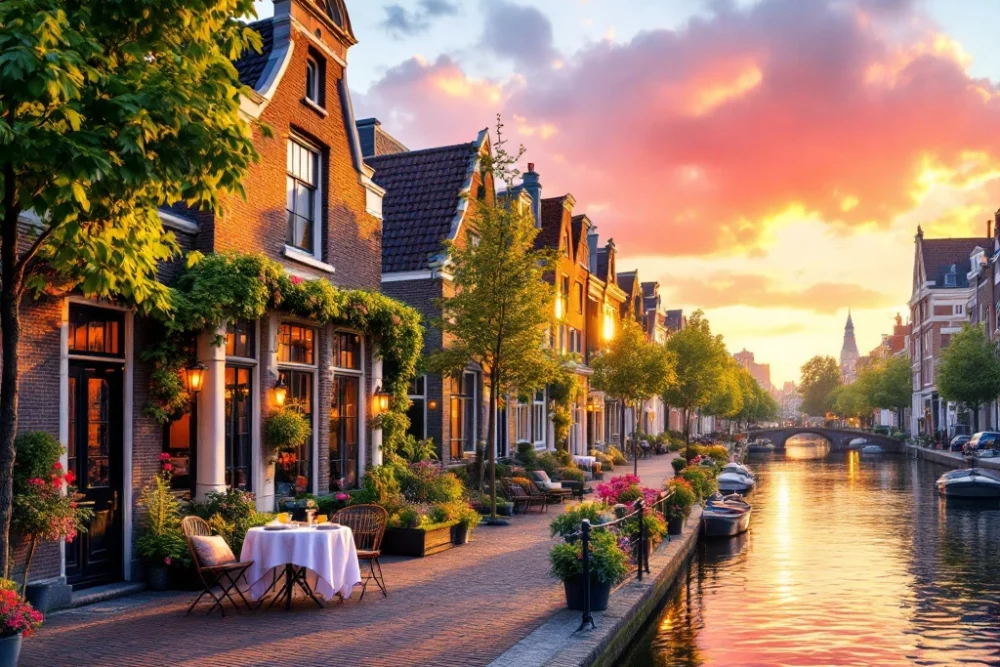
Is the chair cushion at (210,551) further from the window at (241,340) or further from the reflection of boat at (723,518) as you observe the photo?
the reflection of boat at (723,518)

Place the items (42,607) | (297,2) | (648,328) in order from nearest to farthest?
(42,607) → (297,2) → (648,328)

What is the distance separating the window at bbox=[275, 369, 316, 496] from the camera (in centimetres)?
1612

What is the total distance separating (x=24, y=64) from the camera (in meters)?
6.20

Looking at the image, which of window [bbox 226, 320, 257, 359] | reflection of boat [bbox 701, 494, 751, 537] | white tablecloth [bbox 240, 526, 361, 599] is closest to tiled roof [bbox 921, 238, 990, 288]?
reflection of boat [bbox 701, 494, 751, 537]

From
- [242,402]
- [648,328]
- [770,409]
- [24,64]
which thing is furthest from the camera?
[770,409]

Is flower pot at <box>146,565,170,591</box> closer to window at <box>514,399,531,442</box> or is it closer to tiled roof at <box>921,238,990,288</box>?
window at <box>514,399,531,442</box>

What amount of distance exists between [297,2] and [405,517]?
9315mm

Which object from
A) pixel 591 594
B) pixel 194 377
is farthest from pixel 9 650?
pixel 194 377

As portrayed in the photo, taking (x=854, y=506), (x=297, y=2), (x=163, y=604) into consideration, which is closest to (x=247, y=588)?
(x=163, y=604)

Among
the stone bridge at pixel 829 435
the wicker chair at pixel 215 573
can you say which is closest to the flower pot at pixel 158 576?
the wicker chair at pixel 215 573

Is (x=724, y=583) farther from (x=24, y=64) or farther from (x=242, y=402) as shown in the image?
(x=24, y=64)

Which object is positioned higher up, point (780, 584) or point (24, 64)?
point (24, 64)

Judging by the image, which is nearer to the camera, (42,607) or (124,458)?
(42,607)

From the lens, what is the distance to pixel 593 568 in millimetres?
10875
